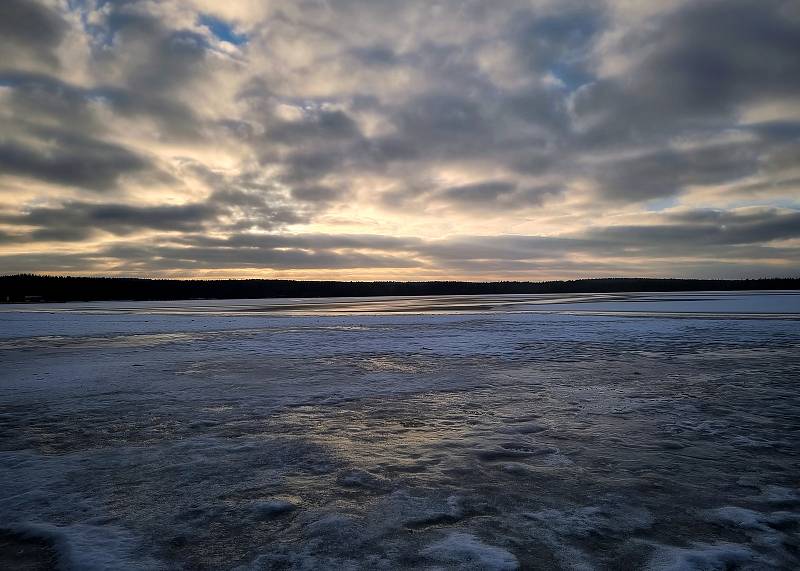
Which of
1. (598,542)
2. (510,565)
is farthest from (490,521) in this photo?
(598,542)

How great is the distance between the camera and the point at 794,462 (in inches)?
150

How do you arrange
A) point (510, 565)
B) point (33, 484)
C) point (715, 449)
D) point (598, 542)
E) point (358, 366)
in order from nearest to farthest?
point (510, 565)
point (598, 542)
point (33, 484)
point (715, 449)
point (358, 366)

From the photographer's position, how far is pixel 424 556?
255 cm

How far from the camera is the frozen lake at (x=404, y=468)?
262cm

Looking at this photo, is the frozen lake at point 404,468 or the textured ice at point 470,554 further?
the frozen lake at point 404,468

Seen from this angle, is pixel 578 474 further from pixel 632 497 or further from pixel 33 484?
pixel 33 484

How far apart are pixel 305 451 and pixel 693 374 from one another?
680 cm

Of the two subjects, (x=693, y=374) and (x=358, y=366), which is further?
(x=358, y=366)

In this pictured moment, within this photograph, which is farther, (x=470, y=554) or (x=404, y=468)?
(x=404, y=468)

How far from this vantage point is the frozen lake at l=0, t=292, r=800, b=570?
2.62 m

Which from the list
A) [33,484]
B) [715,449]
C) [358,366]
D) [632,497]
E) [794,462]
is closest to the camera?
[632,497]

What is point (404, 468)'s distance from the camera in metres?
3.82

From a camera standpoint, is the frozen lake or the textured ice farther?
the frozen lake

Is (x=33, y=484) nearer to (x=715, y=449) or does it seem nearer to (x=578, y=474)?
(x=578, y=474)
